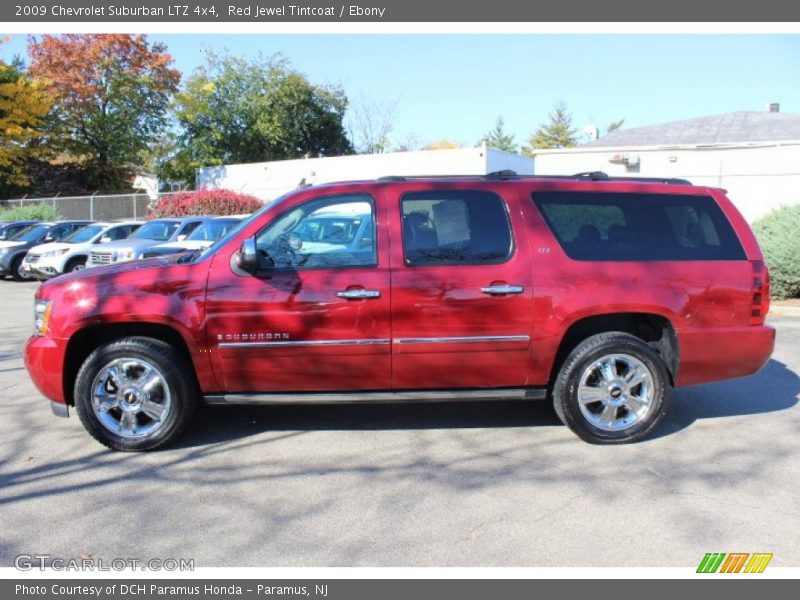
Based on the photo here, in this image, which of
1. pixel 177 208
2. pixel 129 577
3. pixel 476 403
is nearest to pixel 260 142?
pixel 177 208

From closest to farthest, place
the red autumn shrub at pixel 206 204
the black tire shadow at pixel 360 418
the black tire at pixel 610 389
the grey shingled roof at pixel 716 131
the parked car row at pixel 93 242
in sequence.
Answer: the black tire at pixel 610 389 → the black tire shadow at pixel 360 418 → the parked car row at pixel 93 242 → the grey shingled roof at pixel 716 131 → the red autumn shrub at pixel 206 204

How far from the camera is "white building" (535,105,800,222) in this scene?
19.5 metres

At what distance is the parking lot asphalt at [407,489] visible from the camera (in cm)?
364

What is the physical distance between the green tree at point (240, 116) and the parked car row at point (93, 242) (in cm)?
1712

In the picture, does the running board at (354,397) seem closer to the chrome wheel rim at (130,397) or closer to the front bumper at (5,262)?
the chrome wheel rim at (130,397)

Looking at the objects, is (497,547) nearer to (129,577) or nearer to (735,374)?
(129,577)

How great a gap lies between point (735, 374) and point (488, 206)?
2.26 meters

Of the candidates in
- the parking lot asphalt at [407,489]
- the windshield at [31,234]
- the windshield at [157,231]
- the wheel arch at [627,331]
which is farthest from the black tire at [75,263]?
the wheel arch at [627,331]

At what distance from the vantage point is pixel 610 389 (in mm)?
5168

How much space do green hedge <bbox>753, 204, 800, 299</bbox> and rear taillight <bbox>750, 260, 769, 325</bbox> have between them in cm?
700

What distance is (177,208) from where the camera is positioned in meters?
27.4

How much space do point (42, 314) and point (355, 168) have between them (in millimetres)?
22906

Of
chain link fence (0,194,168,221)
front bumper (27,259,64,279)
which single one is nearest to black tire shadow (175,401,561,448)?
front bumper (27,259,64,279)

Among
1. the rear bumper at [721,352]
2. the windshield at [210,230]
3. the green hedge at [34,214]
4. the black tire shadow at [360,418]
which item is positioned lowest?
the black tire shadow at [360,418]
